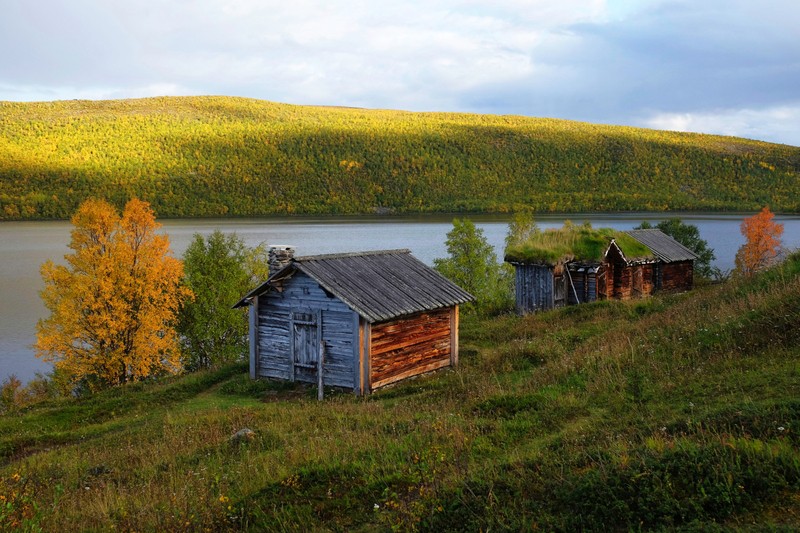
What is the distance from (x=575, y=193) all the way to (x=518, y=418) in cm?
14193

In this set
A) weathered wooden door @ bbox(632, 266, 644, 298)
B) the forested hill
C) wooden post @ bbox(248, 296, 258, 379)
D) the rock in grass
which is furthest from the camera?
the forested hill

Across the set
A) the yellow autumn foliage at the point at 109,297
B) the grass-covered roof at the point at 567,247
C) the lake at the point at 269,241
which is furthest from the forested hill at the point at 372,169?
the grass-covered roof at the point at 567,247

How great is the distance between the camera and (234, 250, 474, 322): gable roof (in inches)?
693

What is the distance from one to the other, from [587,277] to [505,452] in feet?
82.5

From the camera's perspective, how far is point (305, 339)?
61.9 ft

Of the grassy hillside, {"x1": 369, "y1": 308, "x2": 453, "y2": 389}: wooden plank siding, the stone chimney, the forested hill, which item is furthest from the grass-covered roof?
the forested hill

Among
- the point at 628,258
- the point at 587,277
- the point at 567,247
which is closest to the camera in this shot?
the point at 587,277

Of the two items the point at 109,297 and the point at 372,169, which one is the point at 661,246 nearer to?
the point at 109,297

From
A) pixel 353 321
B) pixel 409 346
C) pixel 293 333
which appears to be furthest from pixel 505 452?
pixel 293 333

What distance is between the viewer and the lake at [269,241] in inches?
1708

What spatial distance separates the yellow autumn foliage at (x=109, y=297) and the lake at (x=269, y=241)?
39.5ft

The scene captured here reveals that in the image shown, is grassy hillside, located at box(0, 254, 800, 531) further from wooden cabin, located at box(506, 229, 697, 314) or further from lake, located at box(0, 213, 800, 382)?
lake, located at box(0, 213, 800, 382)

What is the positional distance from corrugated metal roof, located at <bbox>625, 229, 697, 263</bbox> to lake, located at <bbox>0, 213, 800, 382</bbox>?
26.2 meters

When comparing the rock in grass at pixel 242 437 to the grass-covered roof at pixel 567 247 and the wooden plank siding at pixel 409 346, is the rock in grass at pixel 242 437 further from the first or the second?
the grass-covered roof at pixel 567 247
